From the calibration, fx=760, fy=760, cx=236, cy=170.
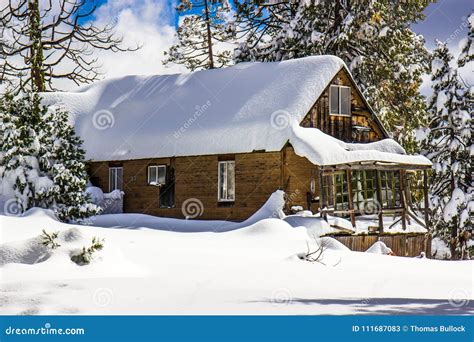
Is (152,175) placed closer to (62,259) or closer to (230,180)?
(230,180)

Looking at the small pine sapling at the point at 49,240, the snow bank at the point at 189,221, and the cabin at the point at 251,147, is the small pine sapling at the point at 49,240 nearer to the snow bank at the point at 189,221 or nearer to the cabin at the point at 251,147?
the snow bank at the point at 189,221

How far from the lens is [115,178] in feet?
116

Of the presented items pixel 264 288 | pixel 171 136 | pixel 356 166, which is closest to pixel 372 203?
pixel 356 166

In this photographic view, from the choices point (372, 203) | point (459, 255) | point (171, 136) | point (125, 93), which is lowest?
point (459, 255)

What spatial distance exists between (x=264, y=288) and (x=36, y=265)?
15.3 ft

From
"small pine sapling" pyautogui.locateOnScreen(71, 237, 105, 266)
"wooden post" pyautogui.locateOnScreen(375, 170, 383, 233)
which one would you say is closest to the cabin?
"wooden post" pyautogui.locateOnScreen(375, 170, 383, 233)

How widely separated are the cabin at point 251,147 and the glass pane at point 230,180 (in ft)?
0.14

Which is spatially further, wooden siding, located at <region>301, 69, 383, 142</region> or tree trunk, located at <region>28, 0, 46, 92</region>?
tree trunk, located at <region>28, 0, 46, 92</region>

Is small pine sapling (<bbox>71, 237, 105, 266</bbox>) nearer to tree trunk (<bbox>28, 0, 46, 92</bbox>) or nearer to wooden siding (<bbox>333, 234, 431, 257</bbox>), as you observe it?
wooden siding (<bbox>333, 234, 431, 257</bbox>)

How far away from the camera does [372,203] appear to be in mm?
30328

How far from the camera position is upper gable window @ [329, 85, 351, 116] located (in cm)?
3256

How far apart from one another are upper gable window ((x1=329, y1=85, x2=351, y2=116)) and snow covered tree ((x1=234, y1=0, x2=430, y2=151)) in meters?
5.45

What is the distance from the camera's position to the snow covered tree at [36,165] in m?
28.8

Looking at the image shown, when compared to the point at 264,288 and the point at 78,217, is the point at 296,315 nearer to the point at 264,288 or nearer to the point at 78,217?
the point at 264,288
